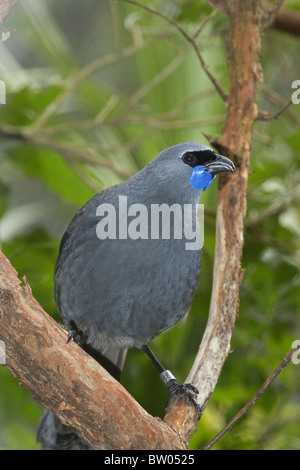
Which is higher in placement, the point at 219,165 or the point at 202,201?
the point at 202,201

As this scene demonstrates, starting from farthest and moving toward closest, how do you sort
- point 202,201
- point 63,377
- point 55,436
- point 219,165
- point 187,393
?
point 202,201 < point 55,436 < point 219,165 < point 187,393 < point 63,377

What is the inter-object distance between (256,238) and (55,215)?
127cm

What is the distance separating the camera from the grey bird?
223 cm

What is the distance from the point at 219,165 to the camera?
2.31 meters

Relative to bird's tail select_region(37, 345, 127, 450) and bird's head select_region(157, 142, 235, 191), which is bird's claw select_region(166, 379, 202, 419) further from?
bird's head select_region(157, 142, 235, 191)

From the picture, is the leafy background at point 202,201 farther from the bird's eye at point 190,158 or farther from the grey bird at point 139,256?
the bird's eye at point 190,158

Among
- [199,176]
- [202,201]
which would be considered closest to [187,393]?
[199,176]

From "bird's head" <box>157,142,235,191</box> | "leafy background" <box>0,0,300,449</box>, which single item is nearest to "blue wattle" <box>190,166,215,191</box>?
"bird's head" <box>157,142,235,191</box>

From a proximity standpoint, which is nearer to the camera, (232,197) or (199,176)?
(199,176)

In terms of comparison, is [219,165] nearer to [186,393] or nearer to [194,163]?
[194,163]

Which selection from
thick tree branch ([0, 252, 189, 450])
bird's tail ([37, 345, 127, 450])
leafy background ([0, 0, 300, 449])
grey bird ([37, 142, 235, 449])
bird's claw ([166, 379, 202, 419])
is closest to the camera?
thick tree branch ([0, 252, 189, 450])

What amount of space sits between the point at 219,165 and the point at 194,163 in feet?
0.36

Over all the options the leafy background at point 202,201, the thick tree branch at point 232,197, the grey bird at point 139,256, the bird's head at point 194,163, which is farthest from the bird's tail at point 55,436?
the bird's head at point 194,163

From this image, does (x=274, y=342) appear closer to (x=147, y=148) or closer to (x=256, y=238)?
(x=256, y=238)
